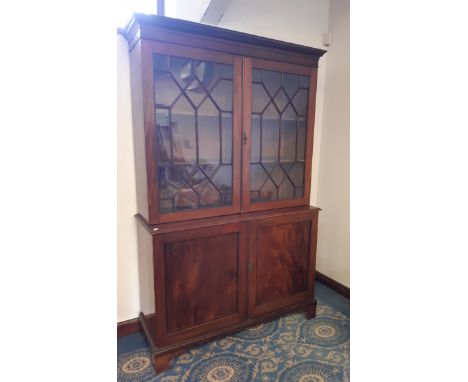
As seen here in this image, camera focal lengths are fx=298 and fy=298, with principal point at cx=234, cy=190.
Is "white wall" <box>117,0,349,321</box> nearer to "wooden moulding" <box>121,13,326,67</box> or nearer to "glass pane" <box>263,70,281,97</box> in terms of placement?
"wooden moulding" <box>121,13,326,67</box>

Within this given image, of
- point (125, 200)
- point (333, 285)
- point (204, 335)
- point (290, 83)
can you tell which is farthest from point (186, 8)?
point (333, 285)

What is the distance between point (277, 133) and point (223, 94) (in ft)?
1.63

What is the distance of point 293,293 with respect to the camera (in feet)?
7.27

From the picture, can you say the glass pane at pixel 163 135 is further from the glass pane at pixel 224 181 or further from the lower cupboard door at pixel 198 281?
the lower cupboard door at pixel 198 281

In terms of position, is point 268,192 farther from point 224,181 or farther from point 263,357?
point 263,357

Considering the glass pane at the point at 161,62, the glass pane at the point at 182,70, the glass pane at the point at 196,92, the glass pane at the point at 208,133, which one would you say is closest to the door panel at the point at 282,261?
the glass pane at the point at 208,133

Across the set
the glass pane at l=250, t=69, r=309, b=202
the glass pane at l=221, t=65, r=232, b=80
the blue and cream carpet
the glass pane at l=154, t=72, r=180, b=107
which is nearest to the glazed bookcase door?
the glass pane at l=250, t=69, r=309, b=202

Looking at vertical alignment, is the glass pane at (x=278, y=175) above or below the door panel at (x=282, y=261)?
above

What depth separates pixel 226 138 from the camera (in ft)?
6.18

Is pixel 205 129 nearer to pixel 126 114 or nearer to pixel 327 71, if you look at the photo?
pixel 126 114

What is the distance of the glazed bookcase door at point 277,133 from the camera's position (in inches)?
75.8

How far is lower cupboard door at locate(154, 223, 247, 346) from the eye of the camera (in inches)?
67.7
